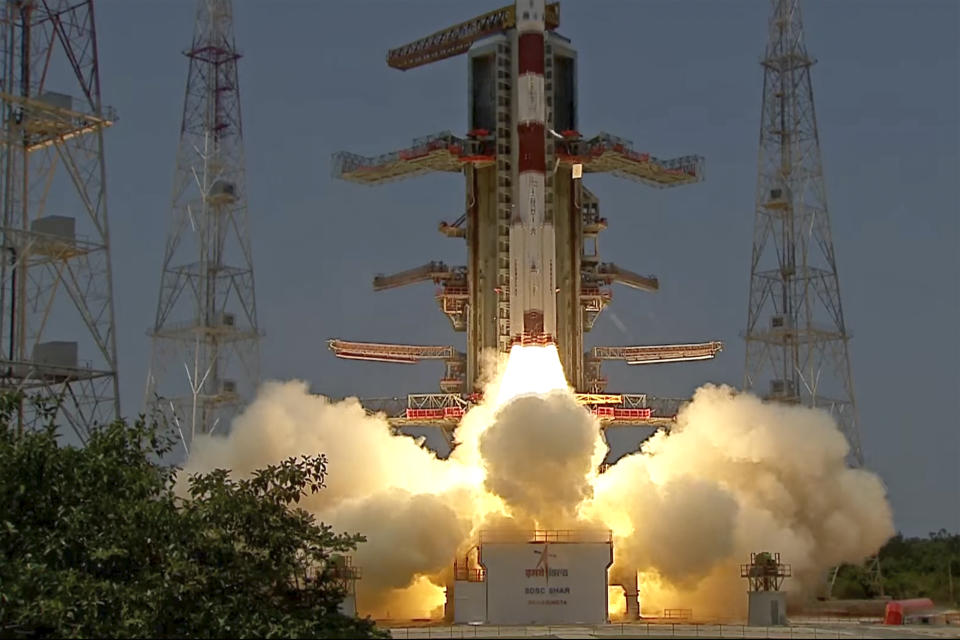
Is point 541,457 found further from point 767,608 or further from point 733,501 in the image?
point 767,608

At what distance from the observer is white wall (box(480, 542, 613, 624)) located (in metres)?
50.4

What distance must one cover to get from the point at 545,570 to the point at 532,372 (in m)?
7.98

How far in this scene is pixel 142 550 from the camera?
35.0 metres

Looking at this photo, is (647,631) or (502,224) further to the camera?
(502,224)

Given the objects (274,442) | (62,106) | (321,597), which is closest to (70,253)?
(62,106)

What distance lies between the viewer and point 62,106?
51.6m

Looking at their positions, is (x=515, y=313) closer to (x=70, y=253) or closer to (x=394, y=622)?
(x=394, y=622)

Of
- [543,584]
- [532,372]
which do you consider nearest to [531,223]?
[532,372]

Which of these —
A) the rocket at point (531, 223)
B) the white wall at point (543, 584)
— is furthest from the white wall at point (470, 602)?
the rocket at point (531, 223)

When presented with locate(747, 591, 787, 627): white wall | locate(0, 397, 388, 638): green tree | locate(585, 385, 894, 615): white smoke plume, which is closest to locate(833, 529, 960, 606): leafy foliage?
locate(585, 385, 894, 615): white smoke plume

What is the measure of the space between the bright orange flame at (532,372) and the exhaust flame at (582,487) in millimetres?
47

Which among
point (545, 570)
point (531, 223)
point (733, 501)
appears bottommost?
point (545, 570)

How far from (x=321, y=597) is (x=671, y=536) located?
61.4 feet

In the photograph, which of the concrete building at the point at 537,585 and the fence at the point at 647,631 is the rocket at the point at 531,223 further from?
the fence at the point at 647,631
